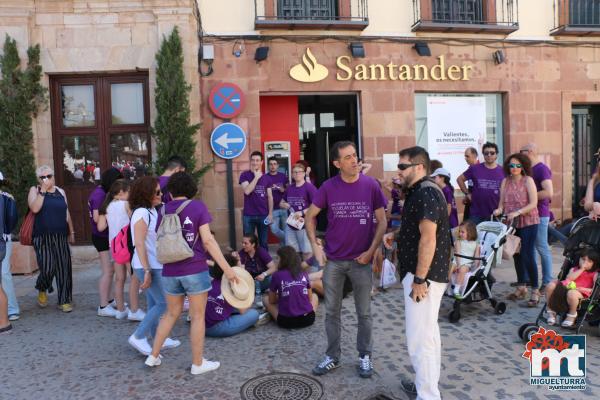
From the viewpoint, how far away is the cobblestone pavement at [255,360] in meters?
3.75

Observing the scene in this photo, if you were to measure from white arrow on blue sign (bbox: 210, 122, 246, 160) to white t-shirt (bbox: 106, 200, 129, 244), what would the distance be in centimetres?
377

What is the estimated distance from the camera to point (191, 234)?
3873mm

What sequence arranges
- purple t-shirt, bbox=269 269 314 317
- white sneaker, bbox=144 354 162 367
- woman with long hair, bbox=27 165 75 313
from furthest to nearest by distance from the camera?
woman with long hair, bbox=27 165 75 313 → purple t-shirt, bbox=269 269 314 317 → white sneaker, bbox=144 354 162 367

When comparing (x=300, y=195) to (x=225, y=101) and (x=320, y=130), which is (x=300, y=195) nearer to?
(x=225, y=101)

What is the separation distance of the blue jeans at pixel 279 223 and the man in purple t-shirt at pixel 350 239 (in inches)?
161

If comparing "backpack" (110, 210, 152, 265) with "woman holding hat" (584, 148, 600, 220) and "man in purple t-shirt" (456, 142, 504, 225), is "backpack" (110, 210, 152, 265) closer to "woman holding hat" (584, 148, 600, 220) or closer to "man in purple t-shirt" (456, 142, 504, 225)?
"man in purple t-shirt" (456, 142, 504, 225)

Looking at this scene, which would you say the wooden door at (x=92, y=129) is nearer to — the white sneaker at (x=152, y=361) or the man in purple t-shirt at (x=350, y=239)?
the white sneaker at (x=152, y=361)

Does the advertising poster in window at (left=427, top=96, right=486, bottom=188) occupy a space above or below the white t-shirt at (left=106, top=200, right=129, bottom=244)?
above

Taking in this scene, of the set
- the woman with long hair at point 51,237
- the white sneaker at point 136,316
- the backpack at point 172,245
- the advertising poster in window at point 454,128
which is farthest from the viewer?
the advertising poster in window at point 454,128

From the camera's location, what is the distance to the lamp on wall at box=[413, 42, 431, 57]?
9.68m

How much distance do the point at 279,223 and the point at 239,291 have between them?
3967 millimetres

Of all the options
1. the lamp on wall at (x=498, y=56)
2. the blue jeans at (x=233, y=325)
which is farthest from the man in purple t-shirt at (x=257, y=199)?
the lamp on wall at (x=498, y=56)

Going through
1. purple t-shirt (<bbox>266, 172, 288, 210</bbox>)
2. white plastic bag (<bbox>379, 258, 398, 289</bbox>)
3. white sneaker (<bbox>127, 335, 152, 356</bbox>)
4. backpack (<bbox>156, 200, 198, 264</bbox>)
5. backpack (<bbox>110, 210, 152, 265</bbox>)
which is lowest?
white sneaker (<bbox>127, 335, 152, 356</bbox>)

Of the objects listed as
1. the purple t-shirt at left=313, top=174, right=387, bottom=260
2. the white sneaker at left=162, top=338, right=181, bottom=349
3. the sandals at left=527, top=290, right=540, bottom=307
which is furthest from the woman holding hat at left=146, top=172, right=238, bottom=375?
the sandals at left=527, top=290, right=540, bottom=307
